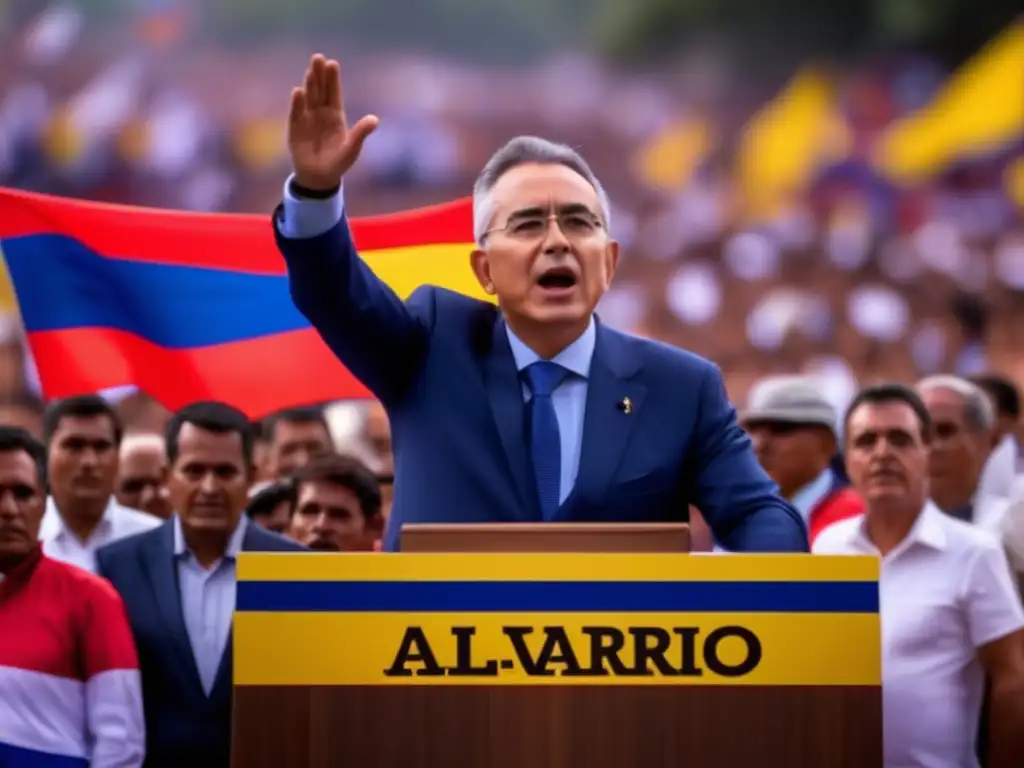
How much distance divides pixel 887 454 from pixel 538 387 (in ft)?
6.53

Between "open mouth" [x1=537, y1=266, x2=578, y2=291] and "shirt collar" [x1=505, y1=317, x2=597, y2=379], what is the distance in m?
0.12

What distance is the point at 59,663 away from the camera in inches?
173

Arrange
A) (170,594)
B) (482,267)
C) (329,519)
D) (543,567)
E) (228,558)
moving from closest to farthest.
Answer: (543,567) < (482,267) < (170,594) < (228,558) < (329,519)

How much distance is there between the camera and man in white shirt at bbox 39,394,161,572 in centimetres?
610

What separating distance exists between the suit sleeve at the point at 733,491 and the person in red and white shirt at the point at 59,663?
61.4 inches

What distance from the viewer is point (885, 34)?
2853 centimetres

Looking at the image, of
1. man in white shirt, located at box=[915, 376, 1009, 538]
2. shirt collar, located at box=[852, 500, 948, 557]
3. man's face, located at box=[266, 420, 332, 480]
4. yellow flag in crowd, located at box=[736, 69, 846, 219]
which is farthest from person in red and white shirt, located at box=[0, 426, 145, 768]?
yellow flag in crowd, located at box=[736, 69, 846, 219]

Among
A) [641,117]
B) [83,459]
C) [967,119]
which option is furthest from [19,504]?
[641,117]

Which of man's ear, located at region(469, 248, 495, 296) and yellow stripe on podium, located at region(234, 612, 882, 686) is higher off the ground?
man's ear, located at region(469, 248, 495, 296)

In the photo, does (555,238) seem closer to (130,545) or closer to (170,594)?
(170,594)

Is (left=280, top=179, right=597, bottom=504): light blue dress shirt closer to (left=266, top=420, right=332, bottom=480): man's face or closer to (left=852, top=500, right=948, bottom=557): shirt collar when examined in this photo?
(left=852, top=500, right=948, bottom=557): shirt collar

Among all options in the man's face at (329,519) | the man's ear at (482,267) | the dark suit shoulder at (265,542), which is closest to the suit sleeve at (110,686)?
the dark suit shoulder at (265,542)

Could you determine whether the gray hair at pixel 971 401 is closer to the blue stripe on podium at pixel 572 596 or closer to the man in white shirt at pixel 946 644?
the man in white shirt at pixel 946 644

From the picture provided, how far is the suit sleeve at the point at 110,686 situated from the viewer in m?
4.39
